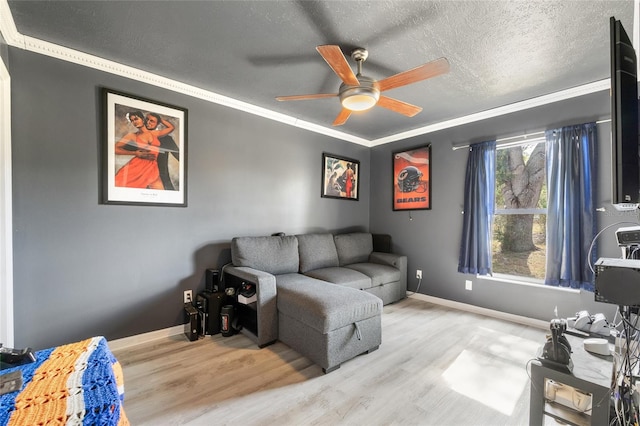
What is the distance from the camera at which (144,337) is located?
243 centimetres

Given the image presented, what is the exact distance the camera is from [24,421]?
0.84 metres

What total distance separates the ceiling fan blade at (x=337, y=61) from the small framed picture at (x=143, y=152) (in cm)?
173

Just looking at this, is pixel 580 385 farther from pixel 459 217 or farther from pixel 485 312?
pixel 459 217

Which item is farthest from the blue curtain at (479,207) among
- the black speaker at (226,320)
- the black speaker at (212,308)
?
the black speaker at (212,308)

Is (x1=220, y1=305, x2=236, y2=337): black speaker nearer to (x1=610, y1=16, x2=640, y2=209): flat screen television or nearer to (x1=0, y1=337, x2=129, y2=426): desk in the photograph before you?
(x1=0, y1=337, x2=129, y2=426): desk

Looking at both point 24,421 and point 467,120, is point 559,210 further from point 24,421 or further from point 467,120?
point 24,421

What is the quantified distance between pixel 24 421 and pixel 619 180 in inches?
85.9

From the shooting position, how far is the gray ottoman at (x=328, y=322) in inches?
78.5

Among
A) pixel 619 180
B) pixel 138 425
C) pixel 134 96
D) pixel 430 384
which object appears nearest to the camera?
pixel 619 180

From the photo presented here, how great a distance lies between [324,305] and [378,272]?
1568mm

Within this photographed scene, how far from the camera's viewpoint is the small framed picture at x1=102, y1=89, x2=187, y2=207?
7.52 ft

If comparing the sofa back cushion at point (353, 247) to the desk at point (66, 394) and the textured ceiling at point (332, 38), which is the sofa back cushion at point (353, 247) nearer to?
the textured ceiling at point (332, 38)

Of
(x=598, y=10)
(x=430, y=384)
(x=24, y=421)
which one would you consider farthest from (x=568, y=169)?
(x=24, y=421)

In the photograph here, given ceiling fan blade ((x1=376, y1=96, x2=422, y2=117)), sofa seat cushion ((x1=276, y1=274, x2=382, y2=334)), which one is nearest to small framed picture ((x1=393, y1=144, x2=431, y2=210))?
ceiling fan blade ((x1=376, y1=96, x2=422, y2=117))
